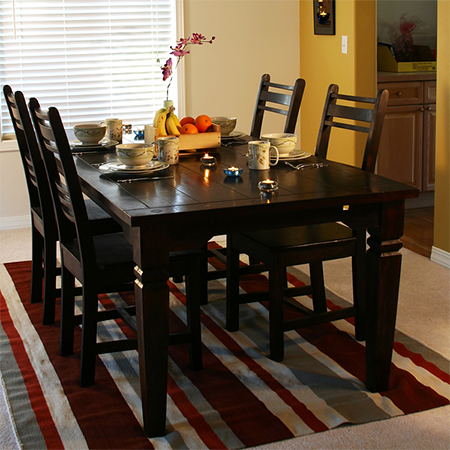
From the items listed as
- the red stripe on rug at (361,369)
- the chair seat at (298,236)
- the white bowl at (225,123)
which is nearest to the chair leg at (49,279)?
the chair seat at (298,236)

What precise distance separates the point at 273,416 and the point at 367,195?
0.80 m

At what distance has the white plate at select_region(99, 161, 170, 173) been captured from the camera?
227 centimetres

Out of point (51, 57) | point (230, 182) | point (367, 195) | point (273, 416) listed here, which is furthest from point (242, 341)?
point (51, 57)

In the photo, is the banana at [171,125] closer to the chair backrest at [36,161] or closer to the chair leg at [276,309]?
the chair backrest at [36,161]

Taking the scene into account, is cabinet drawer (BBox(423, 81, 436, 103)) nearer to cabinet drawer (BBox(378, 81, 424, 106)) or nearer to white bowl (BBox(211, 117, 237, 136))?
cabinet drawer (BBox(378, 81, 424, 106))

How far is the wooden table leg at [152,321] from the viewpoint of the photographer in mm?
1768

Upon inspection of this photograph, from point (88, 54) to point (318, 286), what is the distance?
277 centimetres

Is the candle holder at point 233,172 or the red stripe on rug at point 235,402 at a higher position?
the candle holder at point 233,172

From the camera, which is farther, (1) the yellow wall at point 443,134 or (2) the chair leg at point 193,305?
(1) the yellow wall at point 443,134

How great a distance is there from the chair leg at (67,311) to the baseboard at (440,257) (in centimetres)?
216

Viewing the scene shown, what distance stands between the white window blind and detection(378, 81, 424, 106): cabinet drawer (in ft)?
5.32

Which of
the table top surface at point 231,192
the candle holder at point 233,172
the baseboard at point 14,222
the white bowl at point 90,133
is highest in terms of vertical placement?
the white bowl at point 90,133

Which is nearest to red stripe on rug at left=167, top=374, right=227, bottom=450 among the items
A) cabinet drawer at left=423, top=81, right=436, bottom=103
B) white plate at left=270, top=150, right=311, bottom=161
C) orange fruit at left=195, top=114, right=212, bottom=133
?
white plate at left=270, top=150, right=311, bottom=161

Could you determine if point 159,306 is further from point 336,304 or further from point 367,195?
point 336,304
